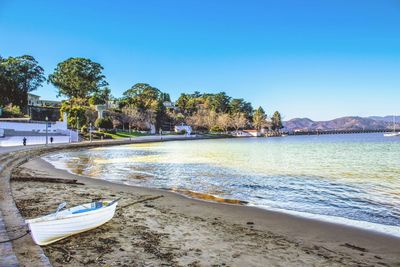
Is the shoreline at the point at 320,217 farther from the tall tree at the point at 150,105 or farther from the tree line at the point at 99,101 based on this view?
the tall tree at the point at 150,105

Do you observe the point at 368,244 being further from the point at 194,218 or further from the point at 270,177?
the point at 270,177

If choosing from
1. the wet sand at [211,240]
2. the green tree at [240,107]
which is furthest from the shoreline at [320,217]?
the green tree at [240,107]

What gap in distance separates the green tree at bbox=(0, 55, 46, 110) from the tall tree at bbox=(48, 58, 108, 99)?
31.9 feet

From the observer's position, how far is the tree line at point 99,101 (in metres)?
A: 82.2

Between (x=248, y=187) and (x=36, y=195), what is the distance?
963cm

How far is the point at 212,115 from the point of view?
→ 479ft

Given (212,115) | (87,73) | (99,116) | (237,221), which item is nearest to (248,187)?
(237,221)

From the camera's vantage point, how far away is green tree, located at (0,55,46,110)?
79.4 meters

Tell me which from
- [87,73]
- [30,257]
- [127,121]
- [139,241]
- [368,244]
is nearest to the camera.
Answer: [30,257]

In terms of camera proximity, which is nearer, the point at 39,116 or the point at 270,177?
the point at 270,177

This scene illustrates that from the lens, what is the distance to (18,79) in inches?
3511

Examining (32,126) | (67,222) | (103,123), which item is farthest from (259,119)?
(67,222)

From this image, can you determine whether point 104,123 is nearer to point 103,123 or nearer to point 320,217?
point 103,123

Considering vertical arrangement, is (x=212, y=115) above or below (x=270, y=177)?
above
